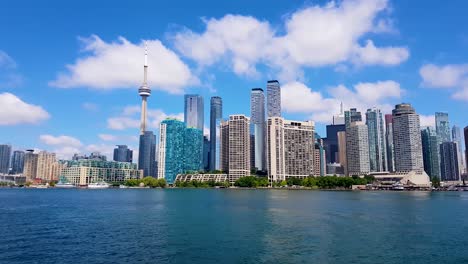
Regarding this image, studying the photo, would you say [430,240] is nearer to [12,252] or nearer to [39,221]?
[12,252]

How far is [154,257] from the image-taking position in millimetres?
46875

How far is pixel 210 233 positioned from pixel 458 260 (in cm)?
3647

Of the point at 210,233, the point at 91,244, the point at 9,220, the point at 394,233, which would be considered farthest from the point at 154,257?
the point at 9,220

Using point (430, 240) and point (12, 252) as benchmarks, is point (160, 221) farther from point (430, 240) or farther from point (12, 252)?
point (430, 240)

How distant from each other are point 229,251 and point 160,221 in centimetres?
3401

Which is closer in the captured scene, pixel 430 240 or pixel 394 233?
pixel 430 240

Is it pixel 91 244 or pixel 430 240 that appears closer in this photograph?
pixel 91 244

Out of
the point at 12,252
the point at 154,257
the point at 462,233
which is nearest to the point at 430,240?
the point at 462,233

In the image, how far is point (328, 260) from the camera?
4541cm

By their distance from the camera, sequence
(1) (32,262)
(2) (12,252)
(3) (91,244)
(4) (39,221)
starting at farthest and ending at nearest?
(4) (39,221)
(3) (91,244)
(2) (12,252)
(1) (32,262)

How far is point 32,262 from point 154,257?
14.1 meters

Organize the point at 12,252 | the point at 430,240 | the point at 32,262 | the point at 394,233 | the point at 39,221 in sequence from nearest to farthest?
1. the point at 32,262
2. the point at 12,252
3. the point at 430,240
4. the point at 394,233
5. the point at 39,221

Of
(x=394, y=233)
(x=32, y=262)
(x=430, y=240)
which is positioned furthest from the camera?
(x=394, y=233)

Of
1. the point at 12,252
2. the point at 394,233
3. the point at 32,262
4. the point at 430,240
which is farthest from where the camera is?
the point at 394,233
